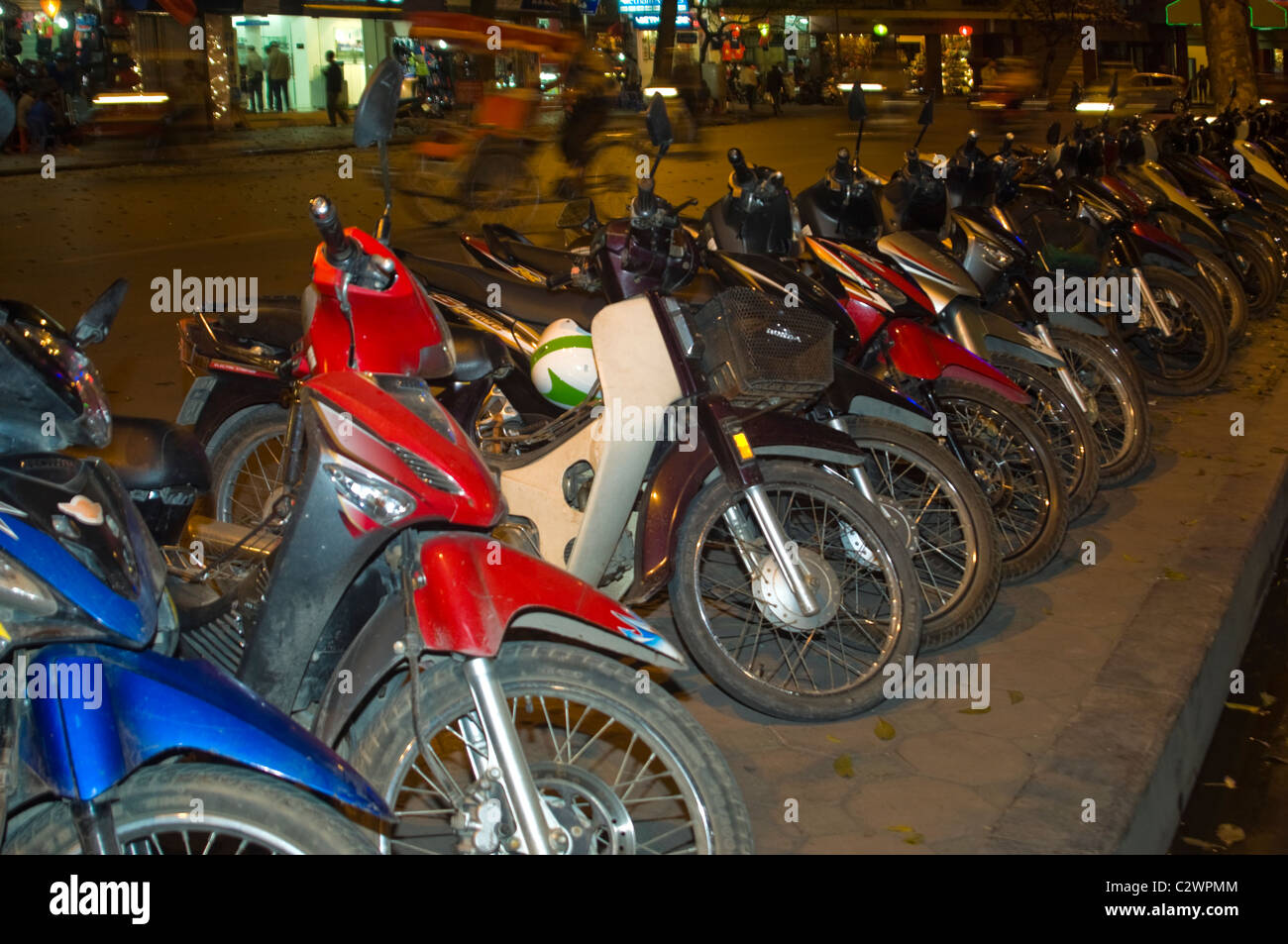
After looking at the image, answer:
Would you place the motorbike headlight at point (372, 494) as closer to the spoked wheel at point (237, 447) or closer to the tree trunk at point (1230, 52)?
the spoked wheel at point (237, 447)

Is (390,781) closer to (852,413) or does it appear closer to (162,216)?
(852,413)

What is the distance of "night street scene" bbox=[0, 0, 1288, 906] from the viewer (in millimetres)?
2219

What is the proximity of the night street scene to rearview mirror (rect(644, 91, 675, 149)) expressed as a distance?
0.34 meters

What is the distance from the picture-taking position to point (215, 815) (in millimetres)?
2039

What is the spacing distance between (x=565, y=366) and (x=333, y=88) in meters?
28.5

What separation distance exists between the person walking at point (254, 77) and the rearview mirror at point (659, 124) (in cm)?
3145

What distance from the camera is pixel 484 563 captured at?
97.2 inches

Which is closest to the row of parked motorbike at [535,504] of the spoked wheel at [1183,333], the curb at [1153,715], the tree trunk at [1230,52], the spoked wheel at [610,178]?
the curb at [1153,715]

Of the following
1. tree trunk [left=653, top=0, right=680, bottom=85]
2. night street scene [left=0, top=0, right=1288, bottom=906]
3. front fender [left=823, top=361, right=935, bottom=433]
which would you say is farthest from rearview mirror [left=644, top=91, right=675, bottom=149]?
tree trunk [left=653, top=0, right=680, bottom=85]

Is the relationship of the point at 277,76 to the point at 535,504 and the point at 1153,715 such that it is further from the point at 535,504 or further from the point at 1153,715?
the point at 1153,715

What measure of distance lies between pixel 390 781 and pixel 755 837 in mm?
1183

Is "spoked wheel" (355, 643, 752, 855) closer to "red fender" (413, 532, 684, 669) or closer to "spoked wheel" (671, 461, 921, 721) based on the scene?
"red fender" (413, 532, 684, 669)

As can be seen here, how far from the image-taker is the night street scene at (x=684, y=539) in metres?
2.22

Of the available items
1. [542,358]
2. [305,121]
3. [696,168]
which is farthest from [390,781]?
[305,121]
